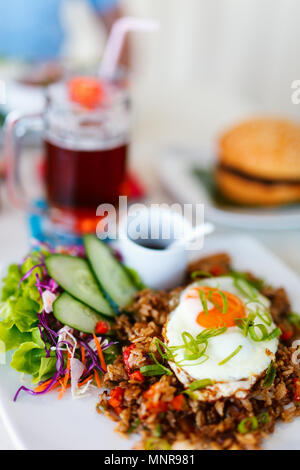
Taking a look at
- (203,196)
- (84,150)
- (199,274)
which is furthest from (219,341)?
(203,196)

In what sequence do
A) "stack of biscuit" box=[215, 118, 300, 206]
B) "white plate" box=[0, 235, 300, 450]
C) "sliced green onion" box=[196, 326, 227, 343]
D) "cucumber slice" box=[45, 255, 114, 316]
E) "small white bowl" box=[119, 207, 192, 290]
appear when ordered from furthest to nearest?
"stack of biscuit" box=[215, 118, 300, 206], "small white bowl" box=[119, 207, 192, 290], "cucumber slice" box=[45, 255, 114, 316], "sliced green onion" box=[196, 326, 227, 343], "white plate" box=[0, 235, 300, 450]

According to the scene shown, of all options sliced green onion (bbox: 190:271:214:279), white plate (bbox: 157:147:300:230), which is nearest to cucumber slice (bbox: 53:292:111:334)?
sliced green onion (bbox: 190:271:214:279)

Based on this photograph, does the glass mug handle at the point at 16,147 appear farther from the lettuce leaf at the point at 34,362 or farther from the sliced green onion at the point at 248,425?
the sliced green onion at the point at 248,425

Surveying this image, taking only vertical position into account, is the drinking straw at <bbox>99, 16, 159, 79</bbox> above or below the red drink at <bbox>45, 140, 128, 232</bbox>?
above

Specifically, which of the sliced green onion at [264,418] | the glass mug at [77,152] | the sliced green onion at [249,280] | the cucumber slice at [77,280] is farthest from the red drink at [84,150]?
the sliced green onion at [264,418]

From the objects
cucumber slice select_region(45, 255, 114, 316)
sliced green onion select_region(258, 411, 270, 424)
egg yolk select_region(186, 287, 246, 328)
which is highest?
egg yolk select_region(186, 287, 246, 328)

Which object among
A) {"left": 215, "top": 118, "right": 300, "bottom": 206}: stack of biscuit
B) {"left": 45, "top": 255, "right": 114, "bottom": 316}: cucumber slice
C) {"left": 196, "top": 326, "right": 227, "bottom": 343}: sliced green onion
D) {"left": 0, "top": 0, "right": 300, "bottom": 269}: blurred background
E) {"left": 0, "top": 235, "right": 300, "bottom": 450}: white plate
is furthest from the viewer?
{"left": 0, "top": 0, "right": 300, "bottom": 269}: blurred background

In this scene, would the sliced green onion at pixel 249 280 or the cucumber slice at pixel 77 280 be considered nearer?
the cucumber slice at pixel 77 280

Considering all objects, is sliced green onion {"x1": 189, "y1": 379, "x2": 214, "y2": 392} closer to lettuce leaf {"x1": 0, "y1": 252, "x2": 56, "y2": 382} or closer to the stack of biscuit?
lettuce leaf {"x1": 0, "y1": 252, "x2": 56, "y2": 382}

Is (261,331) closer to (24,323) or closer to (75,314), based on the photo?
(75,314)

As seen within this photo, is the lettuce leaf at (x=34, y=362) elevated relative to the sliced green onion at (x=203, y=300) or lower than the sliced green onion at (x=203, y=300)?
lower
